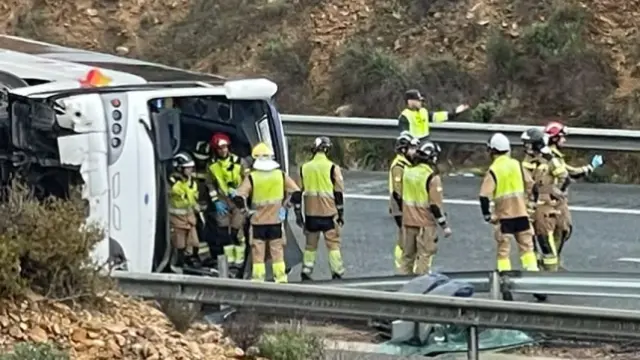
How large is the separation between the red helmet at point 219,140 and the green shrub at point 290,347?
417cm

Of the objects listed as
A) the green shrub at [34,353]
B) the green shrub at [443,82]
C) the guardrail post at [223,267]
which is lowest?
the green shrub at [34,353]

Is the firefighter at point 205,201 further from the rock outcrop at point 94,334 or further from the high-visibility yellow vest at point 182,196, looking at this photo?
the rock outcrop at point 94,334

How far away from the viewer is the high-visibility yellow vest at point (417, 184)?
13.3m

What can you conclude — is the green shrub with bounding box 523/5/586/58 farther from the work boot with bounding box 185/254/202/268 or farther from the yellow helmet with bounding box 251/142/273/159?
the work boot with bounding box 185/254/202/268

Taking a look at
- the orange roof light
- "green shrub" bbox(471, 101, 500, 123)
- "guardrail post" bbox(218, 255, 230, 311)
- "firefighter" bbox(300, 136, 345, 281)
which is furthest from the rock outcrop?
"green shrub" bbox(471, 101, 500, 123)

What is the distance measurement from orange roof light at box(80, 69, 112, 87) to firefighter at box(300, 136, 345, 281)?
8.44 ft

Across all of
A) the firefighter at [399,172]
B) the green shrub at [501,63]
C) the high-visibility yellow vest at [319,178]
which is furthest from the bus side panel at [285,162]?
the green shrub at [501,63]

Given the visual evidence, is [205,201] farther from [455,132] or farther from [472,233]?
[455,132]

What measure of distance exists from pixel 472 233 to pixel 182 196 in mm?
3755

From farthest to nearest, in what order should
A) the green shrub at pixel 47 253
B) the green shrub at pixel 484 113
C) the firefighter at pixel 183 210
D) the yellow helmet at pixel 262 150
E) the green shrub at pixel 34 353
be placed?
1. the green shrub at pixel 484 113
2. the yellow helmet at pixel 262 150
3. the firefighter at pixel 183 210
4. the green shrub at pixel 47 253
5. the green shrub at pixel 34 353

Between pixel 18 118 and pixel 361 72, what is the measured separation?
31.5 feet

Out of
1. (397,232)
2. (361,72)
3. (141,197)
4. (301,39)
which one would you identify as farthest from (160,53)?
(141,197)

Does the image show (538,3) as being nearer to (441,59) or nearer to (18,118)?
(441,59)

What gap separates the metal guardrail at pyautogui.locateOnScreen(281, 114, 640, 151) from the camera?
16.2m
